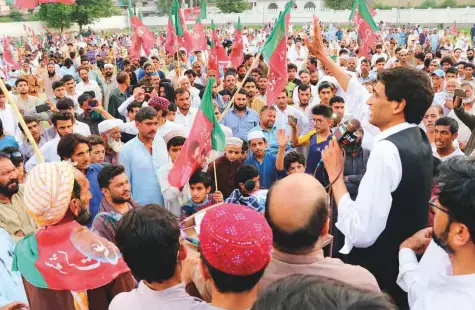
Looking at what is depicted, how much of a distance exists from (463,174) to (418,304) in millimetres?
474

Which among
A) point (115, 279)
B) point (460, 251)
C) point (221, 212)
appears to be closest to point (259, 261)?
point (221, 212)

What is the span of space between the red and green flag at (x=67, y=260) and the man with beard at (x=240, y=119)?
12.6ft

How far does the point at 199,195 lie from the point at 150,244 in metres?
1.85

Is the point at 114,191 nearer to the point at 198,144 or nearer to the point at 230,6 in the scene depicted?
the point at 198,144

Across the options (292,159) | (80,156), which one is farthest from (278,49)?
(80,156)

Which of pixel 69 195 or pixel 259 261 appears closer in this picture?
pixel 259 261

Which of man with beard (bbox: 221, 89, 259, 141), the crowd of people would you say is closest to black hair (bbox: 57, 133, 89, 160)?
the crowd of people

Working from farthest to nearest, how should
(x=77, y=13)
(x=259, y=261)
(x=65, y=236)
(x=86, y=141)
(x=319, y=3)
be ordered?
(x=319, y=3) → (x=77, y=13) → (x=86, y=141) → (x=65, y=236) → (x=259, y=261)

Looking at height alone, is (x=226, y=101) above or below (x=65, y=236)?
below

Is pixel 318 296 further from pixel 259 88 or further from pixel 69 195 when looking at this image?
pixel 259 88

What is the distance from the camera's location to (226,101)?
23.0 ft

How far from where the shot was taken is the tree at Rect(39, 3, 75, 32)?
35.4 m

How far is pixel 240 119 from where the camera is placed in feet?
18.8

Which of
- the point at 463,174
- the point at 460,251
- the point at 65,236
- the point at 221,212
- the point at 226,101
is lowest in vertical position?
the point at 226,101
